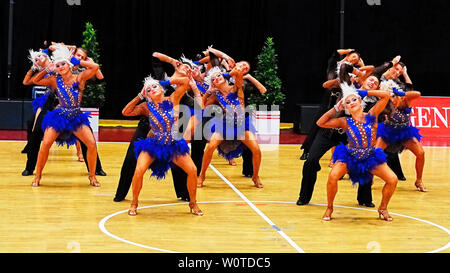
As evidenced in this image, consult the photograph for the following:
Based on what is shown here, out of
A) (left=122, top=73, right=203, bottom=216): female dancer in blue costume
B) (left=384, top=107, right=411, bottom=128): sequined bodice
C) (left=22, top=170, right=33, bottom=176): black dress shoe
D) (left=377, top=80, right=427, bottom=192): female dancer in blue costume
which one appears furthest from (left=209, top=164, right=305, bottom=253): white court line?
(left=22, top=170, right=33, bottom=176): black dress shoe

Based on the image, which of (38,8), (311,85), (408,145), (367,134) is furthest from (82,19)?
(367,134)

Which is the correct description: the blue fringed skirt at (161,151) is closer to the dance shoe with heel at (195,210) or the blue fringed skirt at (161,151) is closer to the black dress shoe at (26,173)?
the dance shoe with heel at (195,210)

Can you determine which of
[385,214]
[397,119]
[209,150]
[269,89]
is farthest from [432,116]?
[385,214]

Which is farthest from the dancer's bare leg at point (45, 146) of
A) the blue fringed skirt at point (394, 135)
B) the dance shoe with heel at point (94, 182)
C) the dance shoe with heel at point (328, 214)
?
the blue fringed skirt at point (394, 135)

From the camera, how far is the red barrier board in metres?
14.9

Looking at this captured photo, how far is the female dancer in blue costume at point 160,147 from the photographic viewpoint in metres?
7.48

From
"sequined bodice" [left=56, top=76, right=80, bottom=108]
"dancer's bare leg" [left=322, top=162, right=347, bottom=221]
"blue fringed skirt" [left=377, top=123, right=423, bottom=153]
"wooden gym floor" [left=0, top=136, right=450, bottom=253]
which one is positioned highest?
"sequined bodice" [left=56, top=76, right=80, bottom=108]

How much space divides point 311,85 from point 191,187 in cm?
902

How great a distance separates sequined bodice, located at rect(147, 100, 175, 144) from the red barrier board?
837 cm

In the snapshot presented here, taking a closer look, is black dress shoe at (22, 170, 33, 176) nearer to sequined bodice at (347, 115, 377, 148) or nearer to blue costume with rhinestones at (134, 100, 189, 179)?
blue costume with rhinestones at (134, 100, 189, 179)

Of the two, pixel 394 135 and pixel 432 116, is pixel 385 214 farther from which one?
pixel 432 116

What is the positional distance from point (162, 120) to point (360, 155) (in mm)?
1938

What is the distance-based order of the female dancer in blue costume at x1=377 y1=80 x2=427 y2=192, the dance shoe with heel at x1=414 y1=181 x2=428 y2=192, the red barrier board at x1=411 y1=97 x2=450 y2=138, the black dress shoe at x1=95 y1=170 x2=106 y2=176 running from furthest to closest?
the red barrier board at x1=411 y1=97 x2=450 y2=138, the black dress shoe at x1=95 y1=170 x2=106 y2=176, the dance shoe with heel at x1=414 y1=181 x2=428 y2=192, the female dancer in blue costume at x1=377 y1=80 x2=427 y2=192

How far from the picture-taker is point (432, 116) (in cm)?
1504
